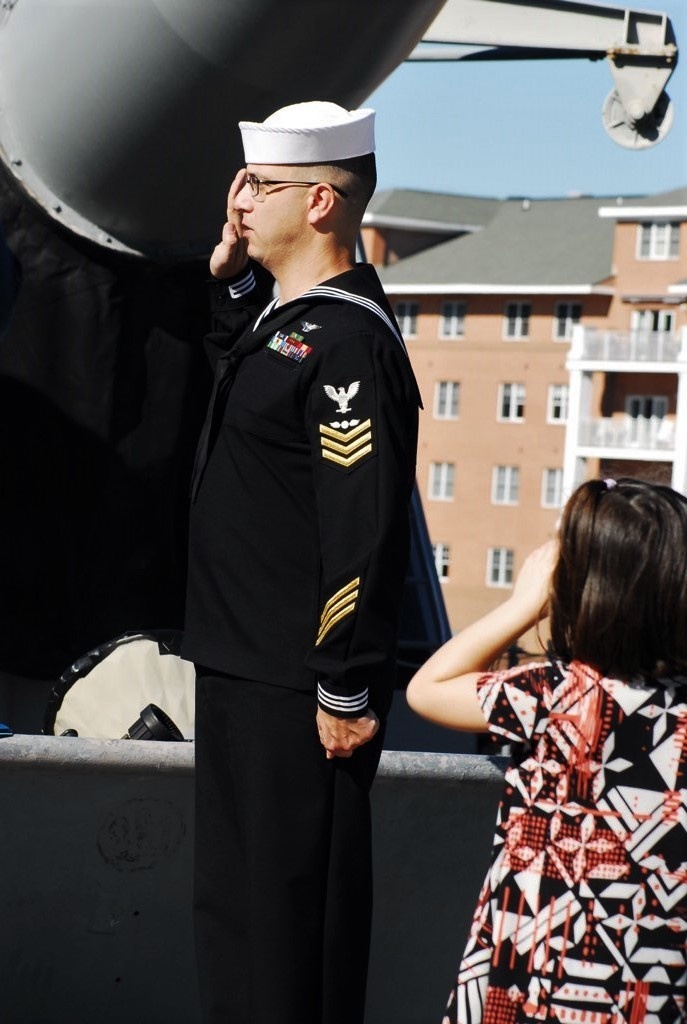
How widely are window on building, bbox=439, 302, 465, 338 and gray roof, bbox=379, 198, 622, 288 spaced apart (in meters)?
1.02

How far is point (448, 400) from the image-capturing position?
66875 millimetres

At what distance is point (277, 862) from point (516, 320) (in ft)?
212

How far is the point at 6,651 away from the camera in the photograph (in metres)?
4.50

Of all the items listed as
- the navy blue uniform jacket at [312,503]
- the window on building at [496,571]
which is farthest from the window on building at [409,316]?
the navy blue uniform jacket at [312,503]

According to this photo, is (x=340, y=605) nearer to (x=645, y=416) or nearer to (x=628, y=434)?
(x=628, y=434)

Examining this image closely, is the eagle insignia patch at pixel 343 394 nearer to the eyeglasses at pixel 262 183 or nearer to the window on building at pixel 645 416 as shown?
the eyeglasses at pixel 262 183

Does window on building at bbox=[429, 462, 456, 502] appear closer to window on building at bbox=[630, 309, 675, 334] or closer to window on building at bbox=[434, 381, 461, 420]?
window on building at bbox=[434, 381, 461, 420]

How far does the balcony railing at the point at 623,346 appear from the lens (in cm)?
6144

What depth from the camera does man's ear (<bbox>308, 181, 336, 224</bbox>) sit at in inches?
115

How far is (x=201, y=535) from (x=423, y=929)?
1181 millimetres

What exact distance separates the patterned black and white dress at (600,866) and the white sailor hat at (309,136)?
1087 millimetres

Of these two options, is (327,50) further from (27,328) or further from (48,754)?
(48,754)

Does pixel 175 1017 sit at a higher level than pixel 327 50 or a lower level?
lower

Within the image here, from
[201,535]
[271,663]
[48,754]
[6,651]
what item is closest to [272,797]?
[271,663]
